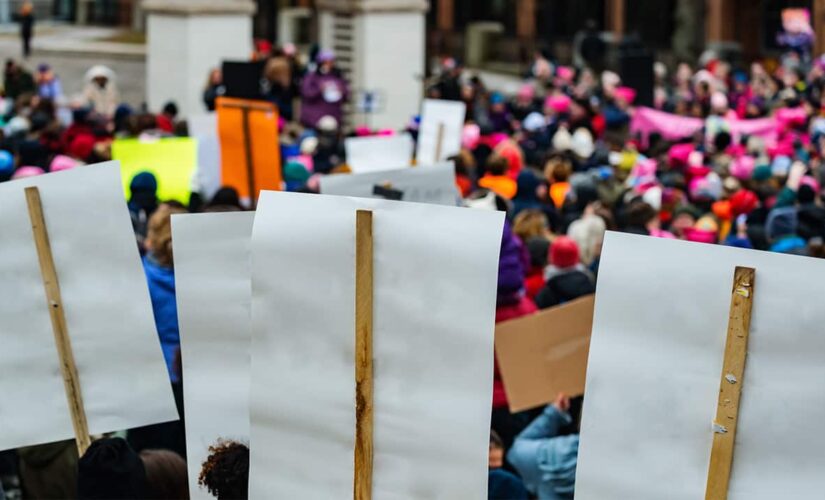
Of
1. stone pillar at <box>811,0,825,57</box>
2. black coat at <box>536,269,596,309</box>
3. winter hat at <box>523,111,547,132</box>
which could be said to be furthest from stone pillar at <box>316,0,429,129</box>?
black coat at <box>536,269,596,309</box>

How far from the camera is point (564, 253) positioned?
6.84 metres

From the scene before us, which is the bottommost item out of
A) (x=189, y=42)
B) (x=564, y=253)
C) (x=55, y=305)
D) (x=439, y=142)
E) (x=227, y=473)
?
(x=227, y=473)

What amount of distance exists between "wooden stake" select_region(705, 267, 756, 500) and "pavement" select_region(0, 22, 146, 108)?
19655 millimetres

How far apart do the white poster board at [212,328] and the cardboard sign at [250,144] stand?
5.25 metres

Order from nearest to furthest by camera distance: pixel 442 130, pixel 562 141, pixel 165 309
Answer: pixel 165 309
pixel 442 130
pixel 562 141

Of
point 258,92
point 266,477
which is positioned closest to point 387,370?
point 266,477

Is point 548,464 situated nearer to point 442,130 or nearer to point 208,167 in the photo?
point 208,167

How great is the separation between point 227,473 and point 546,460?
121cm

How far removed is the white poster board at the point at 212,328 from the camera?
14.1ft

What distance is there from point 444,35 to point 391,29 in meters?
13.6

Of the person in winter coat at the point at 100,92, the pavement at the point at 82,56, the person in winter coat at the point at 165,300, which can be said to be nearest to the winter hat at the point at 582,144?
the person in winter coat at the point at 100,92

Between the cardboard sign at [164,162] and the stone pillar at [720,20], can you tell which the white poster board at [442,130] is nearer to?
the cardboard sign at [164,162]

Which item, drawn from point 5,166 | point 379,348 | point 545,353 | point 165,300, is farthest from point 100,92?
point 379,348

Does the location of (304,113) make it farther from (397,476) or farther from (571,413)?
(397,476)
